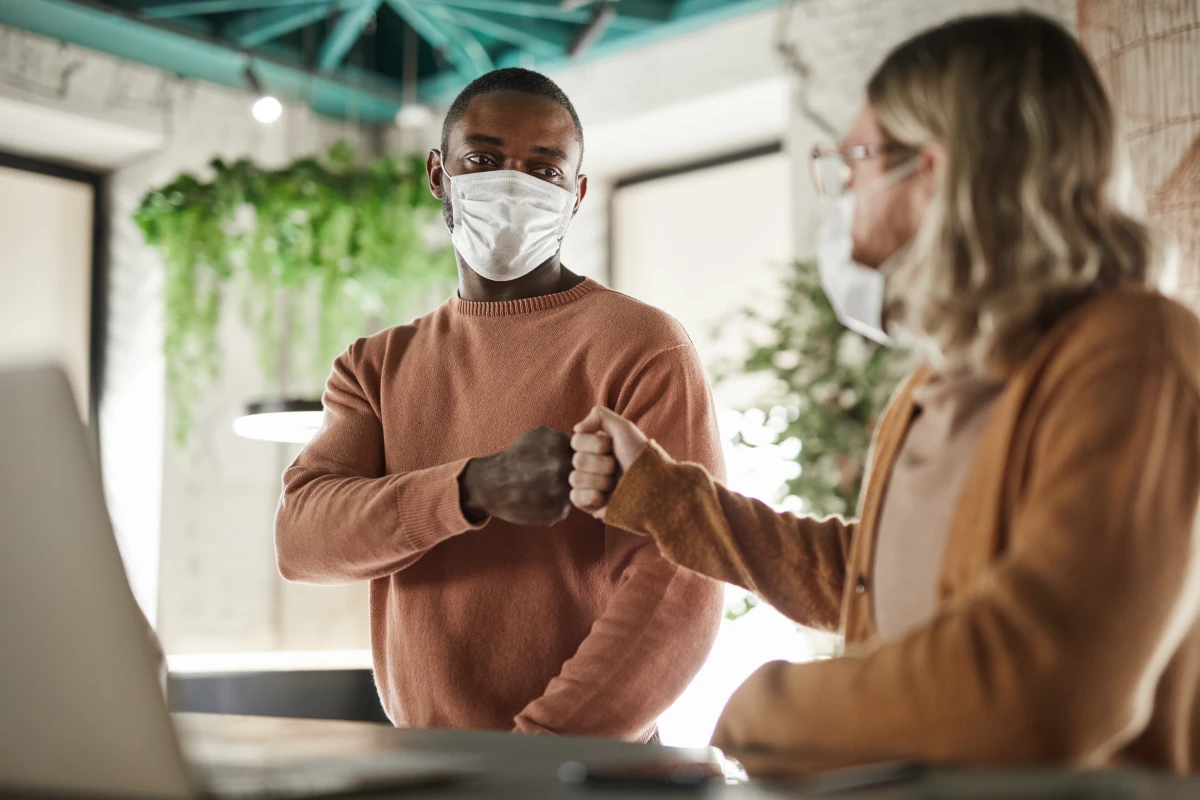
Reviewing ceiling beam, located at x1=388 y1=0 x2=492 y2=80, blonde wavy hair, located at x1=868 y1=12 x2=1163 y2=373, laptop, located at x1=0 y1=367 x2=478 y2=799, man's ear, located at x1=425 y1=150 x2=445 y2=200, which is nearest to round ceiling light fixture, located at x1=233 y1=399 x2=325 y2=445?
man's ear, located at x1=425 y1=150 x2=445 y2=200

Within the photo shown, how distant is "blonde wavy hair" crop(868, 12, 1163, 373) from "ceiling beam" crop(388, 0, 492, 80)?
138 inches

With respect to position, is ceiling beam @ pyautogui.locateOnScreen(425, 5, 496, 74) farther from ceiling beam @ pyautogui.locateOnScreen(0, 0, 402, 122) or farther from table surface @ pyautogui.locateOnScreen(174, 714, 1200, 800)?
table surface @ pyautogui.locateOnScreen(174, 714, 1200, 800)

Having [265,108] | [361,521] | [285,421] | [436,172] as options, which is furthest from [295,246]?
[361,521]

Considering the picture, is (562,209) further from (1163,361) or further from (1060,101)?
(1163,361)

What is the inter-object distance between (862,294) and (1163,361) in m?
0.40

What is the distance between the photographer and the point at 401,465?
169cm

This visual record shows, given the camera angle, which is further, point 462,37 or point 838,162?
point 462,37

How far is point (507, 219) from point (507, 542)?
0.49 metres

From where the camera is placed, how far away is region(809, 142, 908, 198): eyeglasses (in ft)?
3.68

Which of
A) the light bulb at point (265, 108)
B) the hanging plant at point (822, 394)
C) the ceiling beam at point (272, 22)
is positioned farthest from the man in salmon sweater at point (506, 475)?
the ceiling beam at point (272, 22)

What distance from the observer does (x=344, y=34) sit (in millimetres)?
4598

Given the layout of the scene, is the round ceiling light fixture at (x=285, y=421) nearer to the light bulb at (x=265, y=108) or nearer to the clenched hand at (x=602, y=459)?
the light bulb at (x=265, y=108)

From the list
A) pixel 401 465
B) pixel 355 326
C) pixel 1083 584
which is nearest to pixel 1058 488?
pixel 1083 584

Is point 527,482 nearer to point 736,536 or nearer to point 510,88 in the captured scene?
point 736,536
